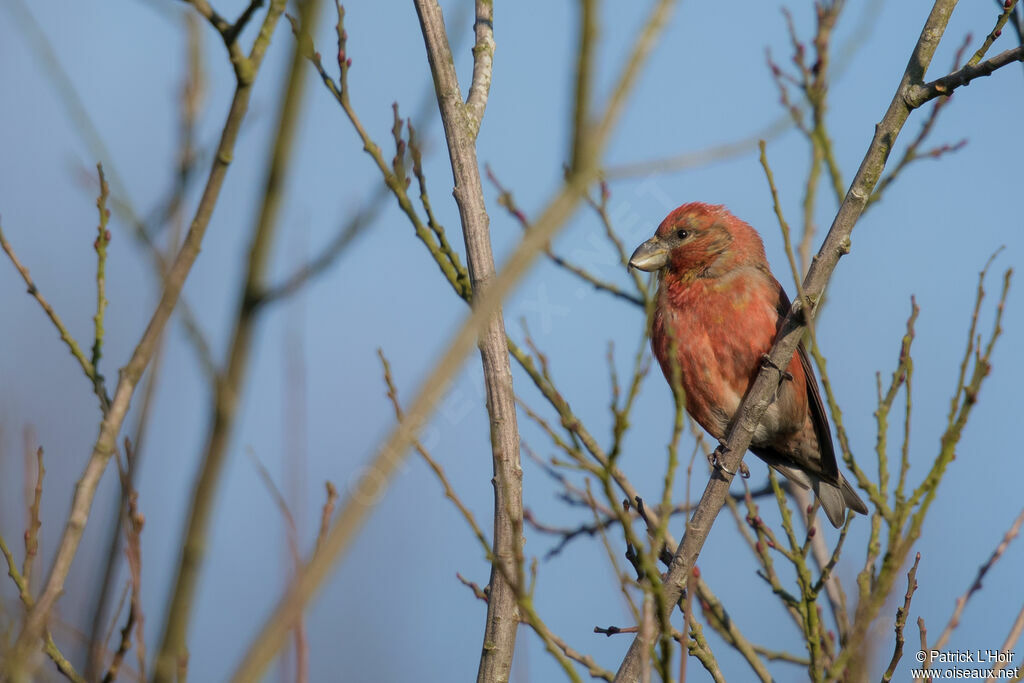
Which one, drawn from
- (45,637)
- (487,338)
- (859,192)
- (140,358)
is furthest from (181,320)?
(859,192)

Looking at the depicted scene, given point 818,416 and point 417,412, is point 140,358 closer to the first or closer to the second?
point 417,412

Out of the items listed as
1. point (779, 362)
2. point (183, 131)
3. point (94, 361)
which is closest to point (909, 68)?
point (779, 362)

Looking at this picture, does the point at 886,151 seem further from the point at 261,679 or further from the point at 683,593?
the point at 261,679

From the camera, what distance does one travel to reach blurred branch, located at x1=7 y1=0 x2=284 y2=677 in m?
1.33

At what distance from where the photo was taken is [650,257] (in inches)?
201

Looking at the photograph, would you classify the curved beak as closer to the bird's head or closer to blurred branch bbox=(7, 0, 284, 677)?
the bird's head

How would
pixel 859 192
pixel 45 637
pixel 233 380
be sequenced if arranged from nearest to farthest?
pixel 233 380
pixel 45 637
pixel 859 192

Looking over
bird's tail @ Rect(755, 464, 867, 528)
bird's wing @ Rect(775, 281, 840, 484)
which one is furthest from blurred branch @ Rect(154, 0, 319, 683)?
bird's tail @ Rect(755, 464, 867, 528)

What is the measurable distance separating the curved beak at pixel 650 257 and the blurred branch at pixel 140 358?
144 inches

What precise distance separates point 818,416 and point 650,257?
3.74ft

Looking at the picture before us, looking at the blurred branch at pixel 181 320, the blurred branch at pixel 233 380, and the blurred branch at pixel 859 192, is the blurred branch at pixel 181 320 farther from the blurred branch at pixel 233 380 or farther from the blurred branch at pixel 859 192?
the blurred branch at pixel 859 192

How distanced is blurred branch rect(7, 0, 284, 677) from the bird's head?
3.69 m

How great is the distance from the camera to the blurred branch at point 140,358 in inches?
52.4


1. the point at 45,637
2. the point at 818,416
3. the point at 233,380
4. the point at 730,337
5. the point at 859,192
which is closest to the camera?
the point at 233,380
